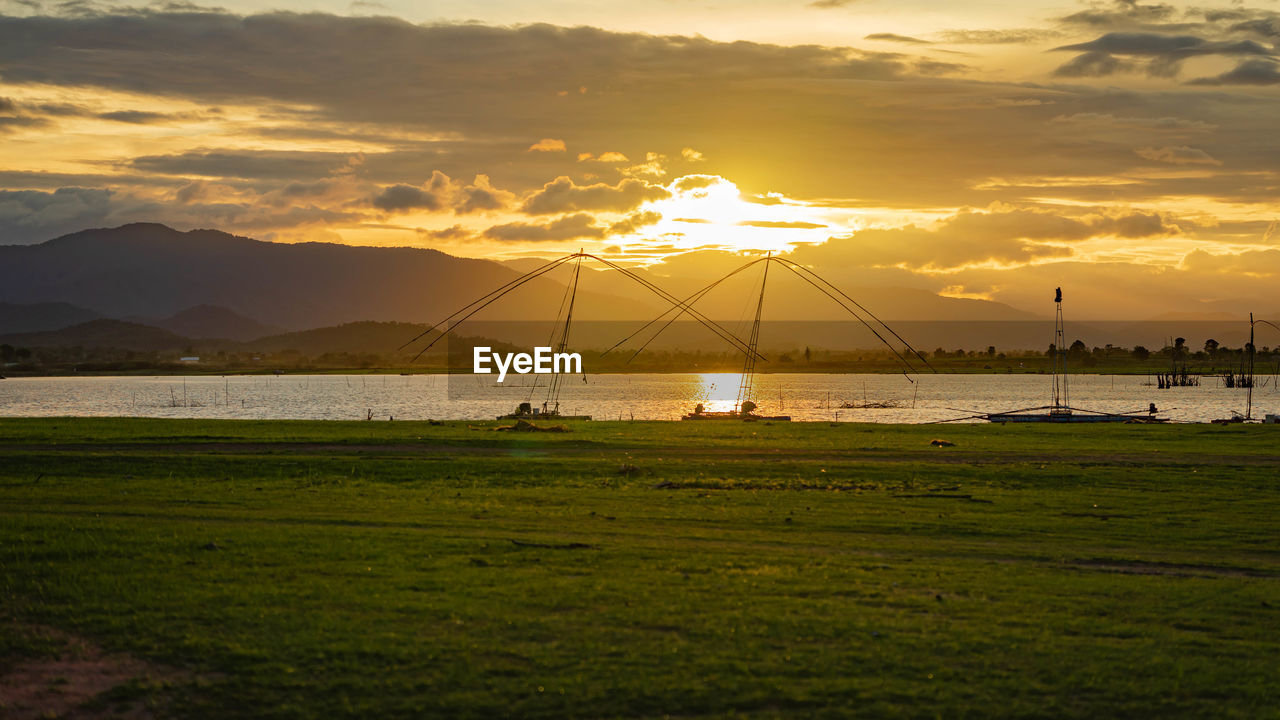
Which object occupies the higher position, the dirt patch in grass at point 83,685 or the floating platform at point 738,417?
the floating platform at point 738,417

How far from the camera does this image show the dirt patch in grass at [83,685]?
10500mm

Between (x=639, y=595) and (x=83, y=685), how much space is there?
23.8 ft

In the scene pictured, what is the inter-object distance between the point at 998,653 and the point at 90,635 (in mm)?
11710

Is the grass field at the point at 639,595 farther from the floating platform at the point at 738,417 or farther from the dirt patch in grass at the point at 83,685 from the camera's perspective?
the floating platform at the point at 738,417

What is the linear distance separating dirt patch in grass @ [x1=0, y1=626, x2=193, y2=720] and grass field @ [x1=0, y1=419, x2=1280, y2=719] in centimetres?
4

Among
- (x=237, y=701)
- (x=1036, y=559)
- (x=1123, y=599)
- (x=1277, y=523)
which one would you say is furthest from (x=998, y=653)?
(x=1277, y=523)

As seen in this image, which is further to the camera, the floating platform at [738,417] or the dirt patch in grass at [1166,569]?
the floating platform at [738,417]

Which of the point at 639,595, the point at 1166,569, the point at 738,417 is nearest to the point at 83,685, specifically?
the point at 639,595

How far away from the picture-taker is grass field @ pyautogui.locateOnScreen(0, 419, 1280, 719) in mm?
10781

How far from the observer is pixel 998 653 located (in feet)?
39.3

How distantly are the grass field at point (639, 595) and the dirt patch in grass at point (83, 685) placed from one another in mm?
43

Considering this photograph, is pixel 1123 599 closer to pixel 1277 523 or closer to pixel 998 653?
pixel 998 653

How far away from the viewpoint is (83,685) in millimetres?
11180

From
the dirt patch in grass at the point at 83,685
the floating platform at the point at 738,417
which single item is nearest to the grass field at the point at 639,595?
the dirt patch in grass at the point at 83,685
